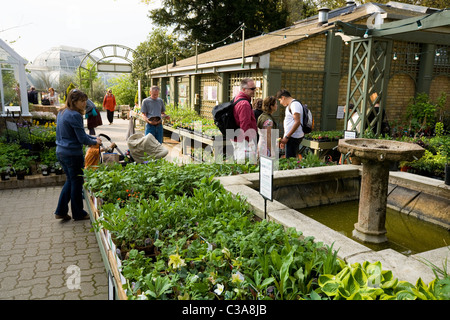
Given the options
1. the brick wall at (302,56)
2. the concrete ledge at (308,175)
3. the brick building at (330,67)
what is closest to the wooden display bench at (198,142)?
the brick building at (330,67)

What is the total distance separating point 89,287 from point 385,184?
348 centimetres

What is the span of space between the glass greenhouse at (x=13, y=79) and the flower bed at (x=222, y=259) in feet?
34.4

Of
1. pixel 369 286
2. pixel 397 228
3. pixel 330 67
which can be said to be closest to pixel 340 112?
pixel 330 67

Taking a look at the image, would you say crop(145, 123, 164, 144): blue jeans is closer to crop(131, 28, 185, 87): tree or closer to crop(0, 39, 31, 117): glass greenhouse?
crop(0, 39, 31, 117): glass greenhouse

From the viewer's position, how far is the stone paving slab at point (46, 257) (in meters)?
3.65

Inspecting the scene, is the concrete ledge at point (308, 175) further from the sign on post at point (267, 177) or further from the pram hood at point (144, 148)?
the pram hood at point (144, 148)

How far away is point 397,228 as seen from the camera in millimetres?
4656

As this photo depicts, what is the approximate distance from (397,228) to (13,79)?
1329cm

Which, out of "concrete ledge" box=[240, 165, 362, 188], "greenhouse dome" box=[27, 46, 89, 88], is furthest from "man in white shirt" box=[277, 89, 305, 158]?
→ "greenhouse dome" box=[27, 46, 89, 88]

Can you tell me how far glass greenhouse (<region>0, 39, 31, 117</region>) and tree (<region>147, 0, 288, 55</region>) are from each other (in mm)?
16237

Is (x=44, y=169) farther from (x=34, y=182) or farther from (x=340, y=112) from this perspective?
(x=340, y=112)

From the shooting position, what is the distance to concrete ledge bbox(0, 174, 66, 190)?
7.30m

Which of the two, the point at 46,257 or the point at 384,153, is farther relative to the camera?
the point at 46,257

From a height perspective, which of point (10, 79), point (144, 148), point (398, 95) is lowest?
point (144, 148)
